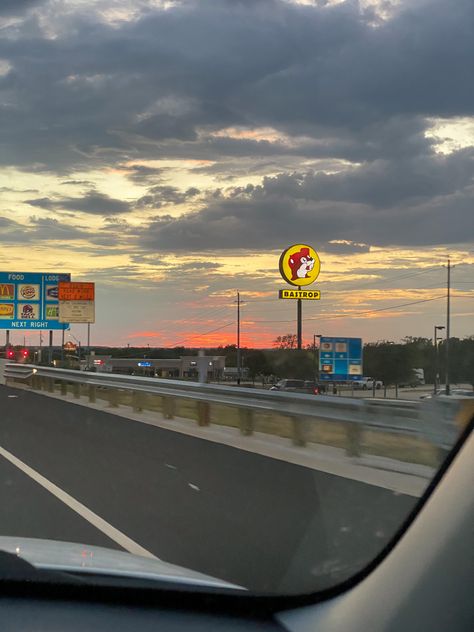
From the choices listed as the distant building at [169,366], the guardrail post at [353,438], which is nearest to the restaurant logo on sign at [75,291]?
the distant building at [169,366]

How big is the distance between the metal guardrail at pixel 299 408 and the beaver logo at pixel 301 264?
33.7ft

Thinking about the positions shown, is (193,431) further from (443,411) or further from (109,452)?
(443,411)

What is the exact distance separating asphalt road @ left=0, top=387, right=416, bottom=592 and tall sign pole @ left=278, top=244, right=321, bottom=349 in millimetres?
17015

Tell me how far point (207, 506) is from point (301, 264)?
2393 centimetres

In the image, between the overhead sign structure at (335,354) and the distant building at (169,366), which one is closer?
the overhead sign structure at (335,354)

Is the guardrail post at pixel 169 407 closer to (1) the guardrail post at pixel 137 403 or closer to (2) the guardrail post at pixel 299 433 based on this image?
(1) the guardrail post at pixel 137 403

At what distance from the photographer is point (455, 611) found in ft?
7.47

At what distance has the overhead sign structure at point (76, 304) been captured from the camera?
43.8 meters

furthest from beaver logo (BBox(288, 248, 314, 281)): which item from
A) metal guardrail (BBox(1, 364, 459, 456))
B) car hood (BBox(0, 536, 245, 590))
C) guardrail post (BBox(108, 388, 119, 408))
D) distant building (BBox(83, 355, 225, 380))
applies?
car hood (BBox(0, 536, 245, 590))

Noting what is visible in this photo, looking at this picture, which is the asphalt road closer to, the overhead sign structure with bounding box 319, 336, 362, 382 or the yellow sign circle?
the overhead sign structure with bounding box 319, 336, 362, 382

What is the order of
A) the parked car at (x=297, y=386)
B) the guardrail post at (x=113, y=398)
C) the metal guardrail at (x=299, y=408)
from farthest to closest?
the guardrail post at (x=113, y=398) → the parked car at (x=297, y=386) → the metal guardrail at (x=299, y=408)

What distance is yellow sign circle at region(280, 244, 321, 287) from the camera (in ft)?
104

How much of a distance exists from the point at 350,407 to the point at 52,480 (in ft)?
13.3

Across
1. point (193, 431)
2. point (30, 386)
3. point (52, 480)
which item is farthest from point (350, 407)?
point (30, 386)
